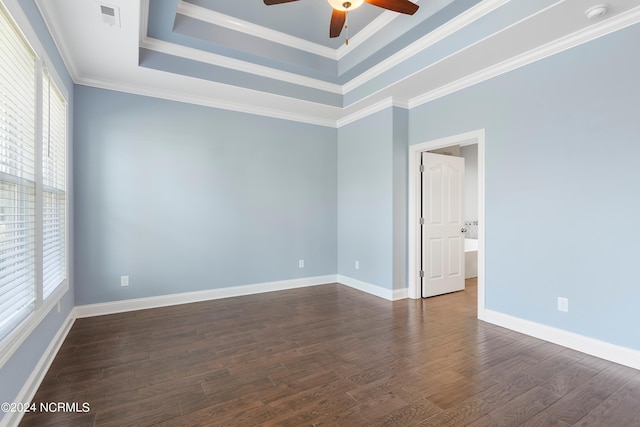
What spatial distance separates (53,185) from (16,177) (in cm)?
107

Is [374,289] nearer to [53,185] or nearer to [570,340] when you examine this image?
[570,340]

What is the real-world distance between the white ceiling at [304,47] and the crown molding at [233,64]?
0.5 inches

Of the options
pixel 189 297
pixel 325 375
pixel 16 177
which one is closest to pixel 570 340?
pixel 325 375

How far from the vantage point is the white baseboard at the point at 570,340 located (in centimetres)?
250

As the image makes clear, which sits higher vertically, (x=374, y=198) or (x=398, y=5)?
(x=398, y=5)

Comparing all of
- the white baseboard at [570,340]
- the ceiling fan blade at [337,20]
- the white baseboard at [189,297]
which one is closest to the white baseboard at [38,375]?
the white baseboard at [189,297]

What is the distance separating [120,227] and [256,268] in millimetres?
1846

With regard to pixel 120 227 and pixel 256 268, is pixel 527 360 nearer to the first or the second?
pixel 256 268

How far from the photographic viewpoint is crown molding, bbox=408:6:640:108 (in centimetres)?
249

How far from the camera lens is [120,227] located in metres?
3.81

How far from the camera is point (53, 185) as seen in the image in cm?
281

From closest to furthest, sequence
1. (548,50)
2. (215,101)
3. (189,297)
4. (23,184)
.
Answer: (23,184), (548,50), (189,297), (215,101)

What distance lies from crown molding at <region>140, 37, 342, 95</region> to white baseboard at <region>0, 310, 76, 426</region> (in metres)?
2.96

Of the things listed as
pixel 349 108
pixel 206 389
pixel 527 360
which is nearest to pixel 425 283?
pixel 527 360
